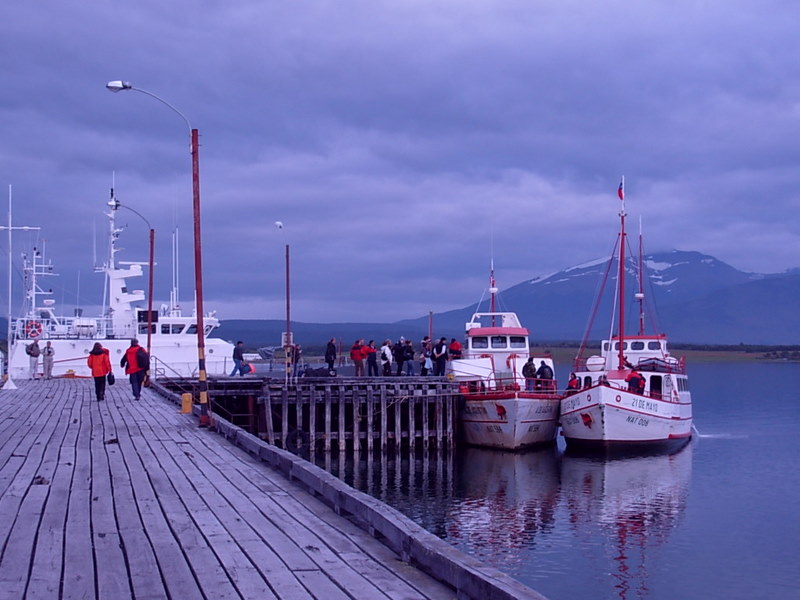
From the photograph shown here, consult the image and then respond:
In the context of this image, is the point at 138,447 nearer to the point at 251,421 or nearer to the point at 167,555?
the point at 167,555

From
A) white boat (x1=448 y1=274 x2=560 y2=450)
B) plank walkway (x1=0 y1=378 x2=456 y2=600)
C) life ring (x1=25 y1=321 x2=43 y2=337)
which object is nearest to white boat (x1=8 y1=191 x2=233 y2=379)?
life ring (x1=25 y1=321 x2=43 y2=337)

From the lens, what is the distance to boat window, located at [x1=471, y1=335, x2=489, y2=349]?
42.6 m

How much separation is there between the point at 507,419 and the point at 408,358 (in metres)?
7.44

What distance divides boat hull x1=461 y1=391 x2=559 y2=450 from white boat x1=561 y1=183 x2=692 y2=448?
1087 millimetres

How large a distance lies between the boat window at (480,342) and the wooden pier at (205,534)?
26.6 m

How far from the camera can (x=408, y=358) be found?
42.4m

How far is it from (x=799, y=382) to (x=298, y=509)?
11471 cm

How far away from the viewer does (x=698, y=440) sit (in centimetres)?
4644

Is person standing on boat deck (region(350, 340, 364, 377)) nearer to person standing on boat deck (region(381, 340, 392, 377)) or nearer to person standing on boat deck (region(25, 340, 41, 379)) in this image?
person standing on boat deck (region(381, 340, 392, 377))

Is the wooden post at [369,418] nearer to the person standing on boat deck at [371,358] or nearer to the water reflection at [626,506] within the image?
the person standing on boat deck at [371,358]

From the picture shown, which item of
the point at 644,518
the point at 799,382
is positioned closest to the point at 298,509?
the point at 644,518

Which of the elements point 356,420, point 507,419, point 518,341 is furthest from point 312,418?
point 518,341

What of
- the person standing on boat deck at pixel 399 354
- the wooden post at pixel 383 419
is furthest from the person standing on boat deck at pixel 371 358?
the wooden post at pixel 383 419

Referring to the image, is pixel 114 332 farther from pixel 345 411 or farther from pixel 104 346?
pixel 345 411
